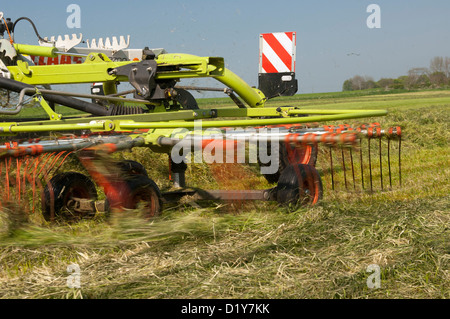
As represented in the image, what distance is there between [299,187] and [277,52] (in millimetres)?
3566

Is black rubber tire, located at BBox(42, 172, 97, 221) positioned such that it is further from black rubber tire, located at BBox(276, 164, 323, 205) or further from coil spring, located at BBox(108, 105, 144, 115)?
black rubber tire, located at BBox(276, 164, 323, 205)

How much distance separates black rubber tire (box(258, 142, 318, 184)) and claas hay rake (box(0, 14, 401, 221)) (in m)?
0.02

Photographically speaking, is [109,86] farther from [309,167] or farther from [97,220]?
[309,167]

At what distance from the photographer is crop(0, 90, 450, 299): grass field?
2.76 m

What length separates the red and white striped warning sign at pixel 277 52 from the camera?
24.3 feet

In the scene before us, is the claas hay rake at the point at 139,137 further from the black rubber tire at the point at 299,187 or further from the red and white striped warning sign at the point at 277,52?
the red and white striped warning sign at the point at 277,52

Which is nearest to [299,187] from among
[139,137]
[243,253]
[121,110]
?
[243,253]

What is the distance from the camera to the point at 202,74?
16.6 feet

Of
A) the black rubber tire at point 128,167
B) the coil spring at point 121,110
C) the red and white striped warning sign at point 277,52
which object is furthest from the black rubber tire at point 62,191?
the red and white striped warning sign at point 277,52

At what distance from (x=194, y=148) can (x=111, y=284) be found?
5.35ft

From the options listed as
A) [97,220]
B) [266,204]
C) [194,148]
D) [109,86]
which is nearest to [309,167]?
[266,204]

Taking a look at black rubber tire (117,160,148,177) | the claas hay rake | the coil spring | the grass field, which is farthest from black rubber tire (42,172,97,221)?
the coil spring

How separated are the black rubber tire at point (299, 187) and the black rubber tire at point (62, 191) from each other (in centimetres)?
177

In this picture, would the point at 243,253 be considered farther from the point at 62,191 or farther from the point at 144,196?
the point at 62,191
